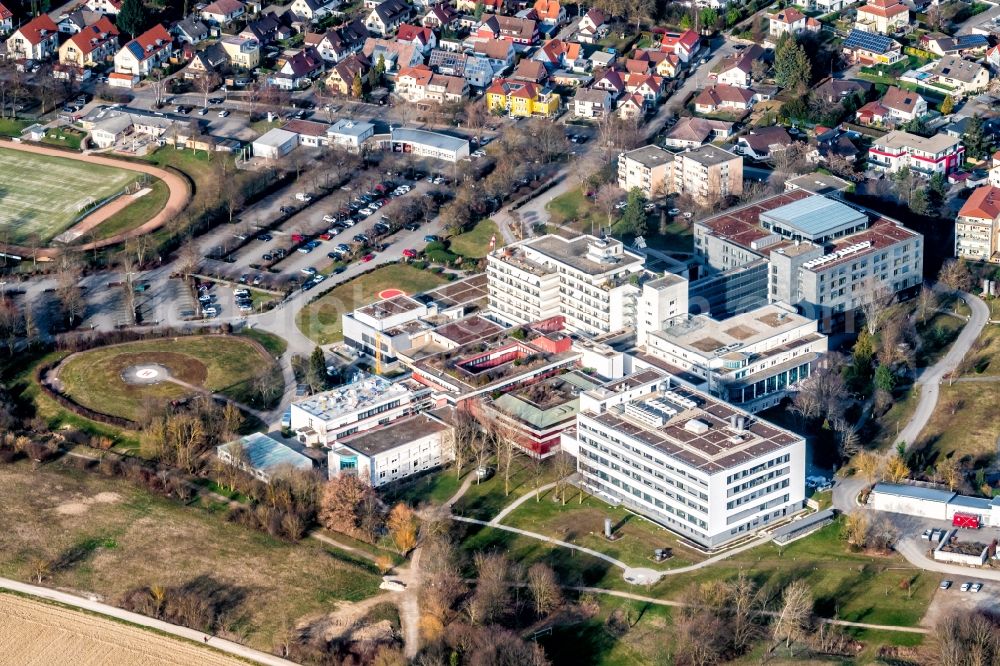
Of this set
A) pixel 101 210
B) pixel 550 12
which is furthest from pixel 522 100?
pixel 101 210

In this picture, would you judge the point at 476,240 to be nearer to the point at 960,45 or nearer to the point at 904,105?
the point at 904,105

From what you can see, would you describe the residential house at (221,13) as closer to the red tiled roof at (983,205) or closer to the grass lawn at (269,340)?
the grass lawn at (269,340)

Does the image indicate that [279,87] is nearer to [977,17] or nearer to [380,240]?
[380,240]

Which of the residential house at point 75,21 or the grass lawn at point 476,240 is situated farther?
the residential house at point 75,21

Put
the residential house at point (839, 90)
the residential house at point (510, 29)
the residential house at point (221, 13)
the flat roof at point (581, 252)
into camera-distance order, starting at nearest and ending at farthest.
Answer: the flat roof at point (581, 252)
the residential house at point (839, 90)
the residential house at point (510, 29)
the residential house at point (221, 13)

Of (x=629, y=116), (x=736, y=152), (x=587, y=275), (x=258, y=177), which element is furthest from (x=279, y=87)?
(x=587, y=275)

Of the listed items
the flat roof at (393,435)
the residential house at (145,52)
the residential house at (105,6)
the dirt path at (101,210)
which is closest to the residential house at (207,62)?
the residential house at (145,52)
